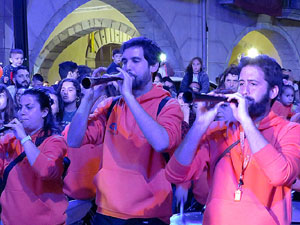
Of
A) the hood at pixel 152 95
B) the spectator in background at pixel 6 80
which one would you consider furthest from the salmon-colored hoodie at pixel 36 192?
the spectator in background at pixel 6 80

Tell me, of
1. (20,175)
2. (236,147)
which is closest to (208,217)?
(236,147)

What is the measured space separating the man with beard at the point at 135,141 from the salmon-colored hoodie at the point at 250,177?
25 centimetres

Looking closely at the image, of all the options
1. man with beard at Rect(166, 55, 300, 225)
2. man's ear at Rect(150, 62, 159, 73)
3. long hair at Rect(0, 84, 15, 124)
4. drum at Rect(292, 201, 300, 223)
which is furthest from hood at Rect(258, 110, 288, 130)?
long hair at Rect(0, 84, 15, 124)

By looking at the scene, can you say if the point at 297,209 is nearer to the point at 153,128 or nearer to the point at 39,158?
the point at 153,128

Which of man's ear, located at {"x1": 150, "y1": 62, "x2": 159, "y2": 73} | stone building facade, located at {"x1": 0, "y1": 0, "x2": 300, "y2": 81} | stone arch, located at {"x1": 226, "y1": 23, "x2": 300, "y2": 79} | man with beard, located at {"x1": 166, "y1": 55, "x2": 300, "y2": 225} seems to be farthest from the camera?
stone arch, located at {"x1": 226, "y1": 23, "x2": 300, "y2": 79}

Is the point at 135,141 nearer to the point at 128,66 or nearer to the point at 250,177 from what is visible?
the point at 128,66

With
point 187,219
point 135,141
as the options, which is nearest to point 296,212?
point 187,219

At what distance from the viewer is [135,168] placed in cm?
254

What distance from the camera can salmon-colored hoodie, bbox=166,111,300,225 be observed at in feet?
6.98

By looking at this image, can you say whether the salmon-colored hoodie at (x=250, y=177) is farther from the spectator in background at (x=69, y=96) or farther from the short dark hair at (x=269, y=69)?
the spectator in background at (x=69, y=96)

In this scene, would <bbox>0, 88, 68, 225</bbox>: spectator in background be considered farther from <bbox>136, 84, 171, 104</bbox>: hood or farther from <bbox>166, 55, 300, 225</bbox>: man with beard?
<bbox>166, 55, 300, 225</bbox>: man with beard

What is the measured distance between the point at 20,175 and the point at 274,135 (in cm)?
163

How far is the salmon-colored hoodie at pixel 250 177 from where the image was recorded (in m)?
2.13

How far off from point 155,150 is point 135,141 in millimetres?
152
